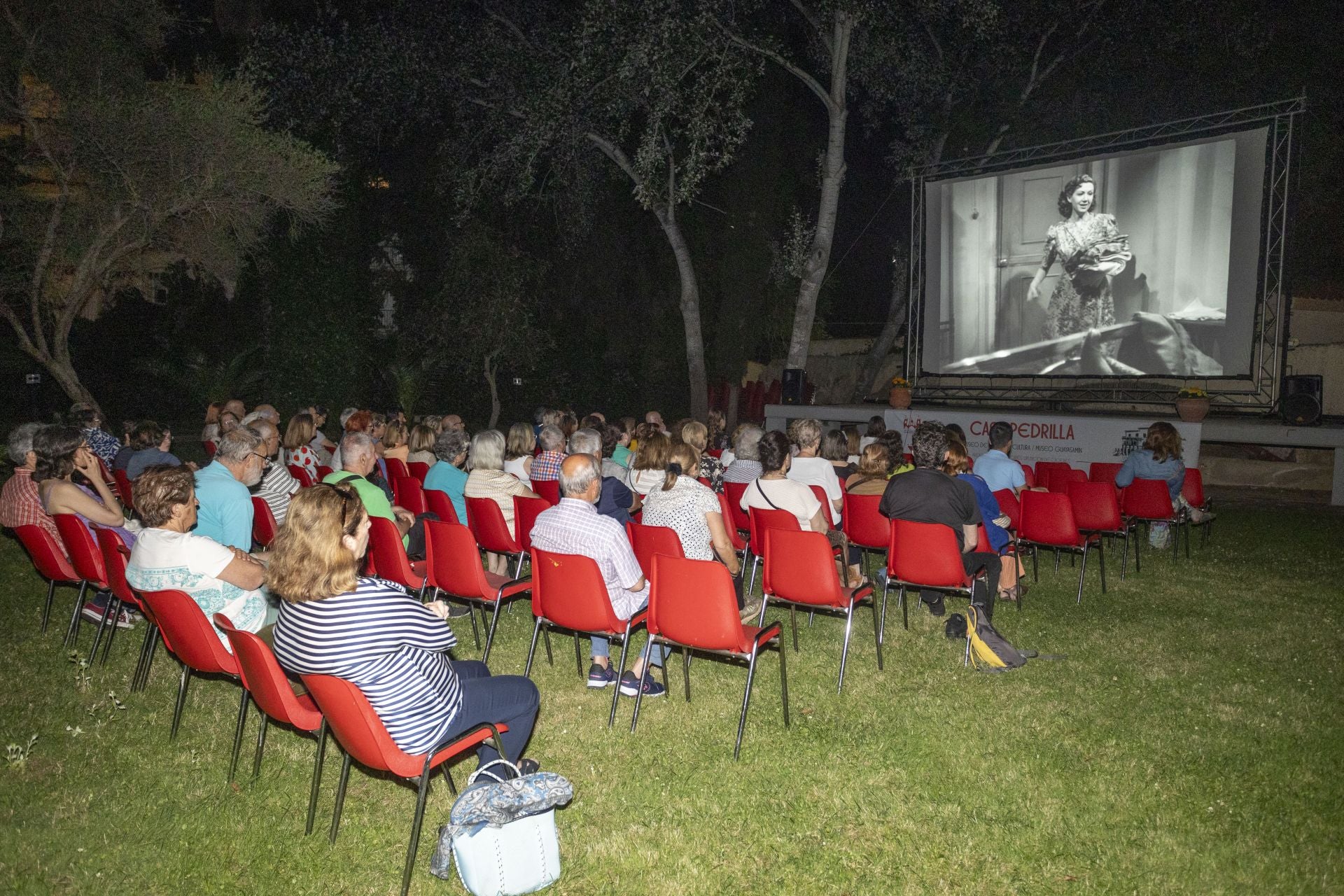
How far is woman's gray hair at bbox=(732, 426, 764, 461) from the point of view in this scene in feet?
20.3

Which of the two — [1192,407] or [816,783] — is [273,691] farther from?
[1192,407]

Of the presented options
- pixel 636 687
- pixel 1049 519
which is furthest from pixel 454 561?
pixel 1049 519

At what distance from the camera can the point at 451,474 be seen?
6176 millimetres

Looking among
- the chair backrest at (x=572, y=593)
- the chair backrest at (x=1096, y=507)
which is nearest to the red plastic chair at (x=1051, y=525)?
the chair backrest at (x=1096, y=507)

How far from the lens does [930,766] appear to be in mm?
3520

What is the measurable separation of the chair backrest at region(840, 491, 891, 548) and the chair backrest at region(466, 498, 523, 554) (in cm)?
213

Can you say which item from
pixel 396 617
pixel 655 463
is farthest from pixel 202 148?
pixel 396 617

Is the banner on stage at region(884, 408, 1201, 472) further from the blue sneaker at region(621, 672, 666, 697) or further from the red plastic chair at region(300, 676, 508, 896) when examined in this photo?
the red plastic chair at region(300, 676, 508, 896)

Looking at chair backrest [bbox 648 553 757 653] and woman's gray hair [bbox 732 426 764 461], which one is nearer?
chair backrest [bbox 648 553 757 653]

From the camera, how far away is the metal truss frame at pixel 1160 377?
11.2 meters

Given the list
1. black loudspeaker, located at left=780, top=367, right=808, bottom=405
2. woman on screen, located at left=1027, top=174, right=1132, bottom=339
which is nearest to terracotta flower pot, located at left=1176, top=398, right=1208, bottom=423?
woman on screen, located at left=1027, top=174, right=1132, bottom=339

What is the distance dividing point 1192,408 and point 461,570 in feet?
35.0

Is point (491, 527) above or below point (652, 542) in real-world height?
below

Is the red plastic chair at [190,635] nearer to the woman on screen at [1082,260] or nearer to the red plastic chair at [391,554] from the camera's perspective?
the red plastic chair at [391,554]
